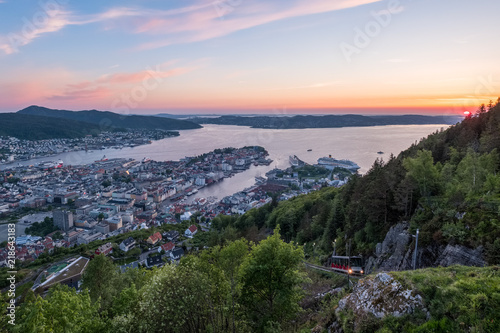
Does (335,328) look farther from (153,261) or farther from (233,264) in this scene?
(153,261)

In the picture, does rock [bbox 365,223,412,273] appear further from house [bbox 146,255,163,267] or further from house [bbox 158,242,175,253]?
house [bbox 158,242,175,253]

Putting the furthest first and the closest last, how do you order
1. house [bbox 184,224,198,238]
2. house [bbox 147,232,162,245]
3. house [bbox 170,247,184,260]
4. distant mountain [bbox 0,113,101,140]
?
distant mountain [bbox 0,113,101,140]
house [bbox 184,224,198,238]
house [bbox 147,232,162,245]
house [bbox 170,247,184,260]

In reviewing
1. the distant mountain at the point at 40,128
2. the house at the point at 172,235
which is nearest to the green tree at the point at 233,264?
the house at the point at 172,235

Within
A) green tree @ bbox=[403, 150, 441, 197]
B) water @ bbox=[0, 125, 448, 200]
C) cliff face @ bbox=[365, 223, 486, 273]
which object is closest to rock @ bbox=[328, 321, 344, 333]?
cliff face @ bbox=[365, 223, 486, 273]

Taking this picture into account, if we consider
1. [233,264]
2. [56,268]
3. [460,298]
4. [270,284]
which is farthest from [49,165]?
[460,298]

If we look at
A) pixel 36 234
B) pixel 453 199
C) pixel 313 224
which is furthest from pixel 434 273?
pixel 36 234

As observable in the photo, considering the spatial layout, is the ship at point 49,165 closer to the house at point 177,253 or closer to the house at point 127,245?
the house at point 127,245

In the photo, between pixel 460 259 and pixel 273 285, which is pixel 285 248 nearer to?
pixel 273 285
